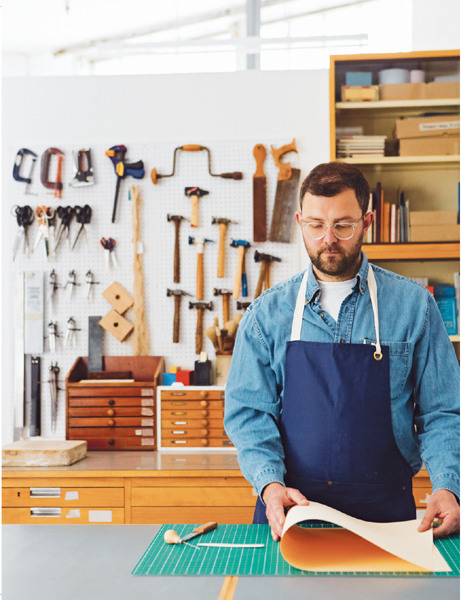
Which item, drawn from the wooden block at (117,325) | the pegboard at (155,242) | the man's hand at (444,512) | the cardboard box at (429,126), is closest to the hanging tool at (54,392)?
the pegboard at (155,242)

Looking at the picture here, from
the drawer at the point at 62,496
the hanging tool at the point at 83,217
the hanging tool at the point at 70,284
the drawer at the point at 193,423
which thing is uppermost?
the hanging tool at the point at 83,217

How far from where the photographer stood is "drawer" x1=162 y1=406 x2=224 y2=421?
9.20 feet

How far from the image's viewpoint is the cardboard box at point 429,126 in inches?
114

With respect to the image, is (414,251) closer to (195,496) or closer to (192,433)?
(192,433)

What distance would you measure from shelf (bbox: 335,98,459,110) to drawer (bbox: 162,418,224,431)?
1.71m

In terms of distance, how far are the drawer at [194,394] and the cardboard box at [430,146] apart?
1536mm

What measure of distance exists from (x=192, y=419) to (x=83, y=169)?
4.93 ft

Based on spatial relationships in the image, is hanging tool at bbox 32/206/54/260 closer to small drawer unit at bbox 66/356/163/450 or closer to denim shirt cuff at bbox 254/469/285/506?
small drawer unit at bbox 66/356/163/450

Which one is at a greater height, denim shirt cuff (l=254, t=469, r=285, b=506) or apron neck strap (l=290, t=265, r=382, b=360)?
apron neck strap (l=290, t=265, r=382, b=360)

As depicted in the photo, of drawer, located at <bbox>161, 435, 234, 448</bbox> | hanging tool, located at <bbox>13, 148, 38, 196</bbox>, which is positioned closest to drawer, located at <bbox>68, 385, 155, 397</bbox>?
drawer, located at <bbox>161, 435, 234, 448</bbox>

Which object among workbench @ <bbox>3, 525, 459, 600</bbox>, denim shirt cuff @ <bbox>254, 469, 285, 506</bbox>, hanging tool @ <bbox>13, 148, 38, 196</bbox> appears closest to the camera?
workbench @ <bbox>3, 525, 459, 600</bbox>

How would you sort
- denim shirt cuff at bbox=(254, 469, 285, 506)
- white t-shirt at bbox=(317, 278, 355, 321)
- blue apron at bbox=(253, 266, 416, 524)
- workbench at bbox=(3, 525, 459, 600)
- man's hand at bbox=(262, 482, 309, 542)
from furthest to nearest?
1. white t-shirt at bbox=(317, 278, 355, 321)
2. blue apron at bbox=(253, 266, 416, 524)
3. denim shirt cuff at bbox=(254, 469, 285, 506)
4. man's hand at bbox=(262, 482, 309, 542)
5. workbench at bbox=(3, 525, 459, 600)

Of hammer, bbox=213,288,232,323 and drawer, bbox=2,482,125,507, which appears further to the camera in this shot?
hammer, bbox=213,288,232,323

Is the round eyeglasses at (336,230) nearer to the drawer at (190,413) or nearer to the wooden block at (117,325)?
the drawer at (190,413)
